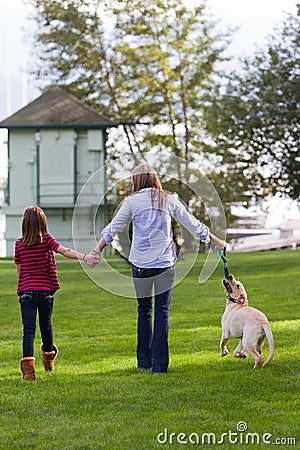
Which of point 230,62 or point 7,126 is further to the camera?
point 230,62

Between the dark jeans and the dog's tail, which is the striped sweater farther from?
the dog's tail

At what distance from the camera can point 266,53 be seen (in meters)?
27.2

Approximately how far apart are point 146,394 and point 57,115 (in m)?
32.4

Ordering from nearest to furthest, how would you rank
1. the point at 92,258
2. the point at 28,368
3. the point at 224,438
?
the point at 224,438 < the point at 28,368 < the point at 92,258

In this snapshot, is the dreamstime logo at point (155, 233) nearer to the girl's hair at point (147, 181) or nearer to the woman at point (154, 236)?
the woman at point (154, 236)

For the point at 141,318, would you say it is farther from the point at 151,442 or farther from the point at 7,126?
the point at 7,126

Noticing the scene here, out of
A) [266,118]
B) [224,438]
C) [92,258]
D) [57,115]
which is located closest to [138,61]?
[57,115]

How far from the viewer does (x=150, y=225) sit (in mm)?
8258

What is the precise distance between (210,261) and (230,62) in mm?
33200

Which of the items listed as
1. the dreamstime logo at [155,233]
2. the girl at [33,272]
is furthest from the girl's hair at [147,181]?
the girl at [33,272]

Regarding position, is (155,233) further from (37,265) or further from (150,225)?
(37,265)

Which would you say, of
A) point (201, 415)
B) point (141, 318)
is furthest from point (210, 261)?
point (201, 415)

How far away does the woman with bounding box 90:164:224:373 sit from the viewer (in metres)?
8.23

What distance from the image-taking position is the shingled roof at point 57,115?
125 ft
